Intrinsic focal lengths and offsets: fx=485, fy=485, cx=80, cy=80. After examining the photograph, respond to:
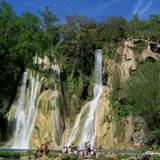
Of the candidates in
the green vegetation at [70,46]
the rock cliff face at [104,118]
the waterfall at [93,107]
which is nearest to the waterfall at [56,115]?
the rock cliff face at [104,118]

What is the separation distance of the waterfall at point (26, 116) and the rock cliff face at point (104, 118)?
65 cm

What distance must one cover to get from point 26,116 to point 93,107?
871 centimetres

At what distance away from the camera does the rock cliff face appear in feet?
157

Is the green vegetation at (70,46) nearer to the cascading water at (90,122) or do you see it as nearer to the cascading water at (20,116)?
the cascading water at (90,122)

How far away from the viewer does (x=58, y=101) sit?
179 ft

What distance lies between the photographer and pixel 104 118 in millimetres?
50031

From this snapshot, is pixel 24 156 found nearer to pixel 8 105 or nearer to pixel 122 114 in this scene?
pixel 122 114

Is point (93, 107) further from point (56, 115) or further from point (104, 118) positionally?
point (56, 115)

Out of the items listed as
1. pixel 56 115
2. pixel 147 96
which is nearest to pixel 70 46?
pixel 56 115

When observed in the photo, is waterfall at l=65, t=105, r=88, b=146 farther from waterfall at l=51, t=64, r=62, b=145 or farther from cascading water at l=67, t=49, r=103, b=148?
waterfall at l=51, t=64, r=62, b=145

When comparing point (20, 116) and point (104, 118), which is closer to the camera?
point (104, 118)

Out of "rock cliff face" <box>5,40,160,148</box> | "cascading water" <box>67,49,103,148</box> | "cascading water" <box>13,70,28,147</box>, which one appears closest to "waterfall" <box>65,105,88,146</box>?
"cascading water" <box>67,49,103,148</box>

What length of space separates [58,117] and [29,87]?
6.72 meters

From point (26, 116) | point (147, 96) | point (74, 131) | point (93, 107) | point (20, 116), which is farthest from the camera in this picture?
point (20, 116)
